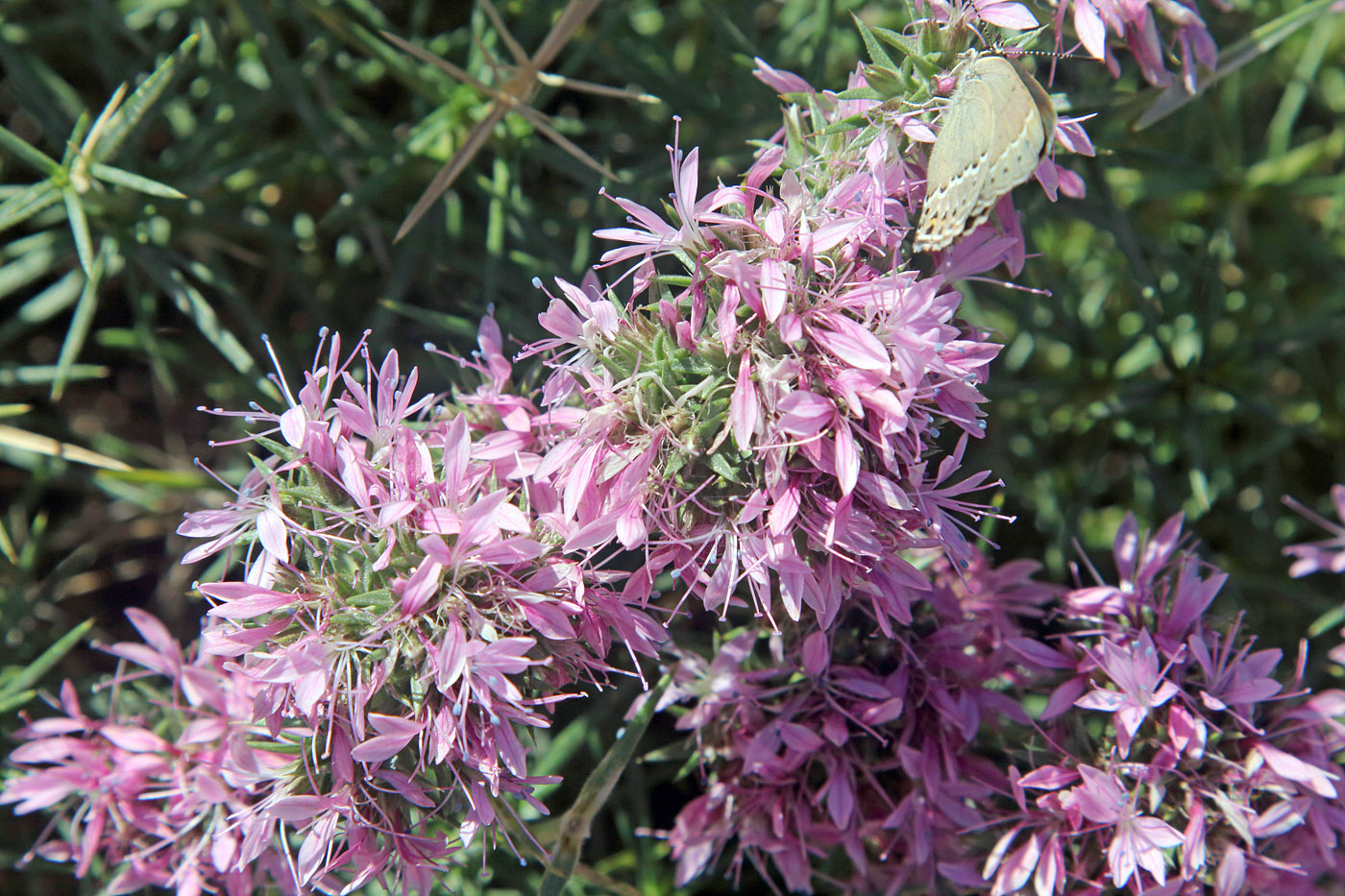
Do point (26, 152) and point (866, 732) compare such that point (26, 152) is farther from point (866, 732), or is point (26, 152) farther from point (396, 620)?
point (866, 732)

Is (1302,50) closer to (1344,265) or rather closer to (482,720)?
(1344,265)

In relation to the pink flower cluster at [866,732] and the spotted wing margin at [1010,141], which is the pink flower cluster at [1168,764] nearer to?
the pink flower cluster at [866,732]

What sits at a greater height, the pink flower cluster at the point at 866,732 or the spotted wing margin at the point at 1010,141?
the spotted wing margin at the point at 1010,141

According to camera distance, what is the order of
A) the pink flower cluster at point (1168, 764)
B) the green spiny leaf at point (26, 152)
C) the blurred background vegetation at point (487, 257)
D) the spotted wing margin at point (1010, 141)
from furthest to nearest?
1. the blurred background vegetation at point (487, 257)
2. the green spiny leaf at point (26, 152)
3. the pink flower cluster at point (1168, 764)
4. the spotted wing margin at point (1010, 141)

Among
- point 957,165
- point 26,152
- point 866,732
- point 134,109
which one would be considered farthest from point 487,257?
point 866,732

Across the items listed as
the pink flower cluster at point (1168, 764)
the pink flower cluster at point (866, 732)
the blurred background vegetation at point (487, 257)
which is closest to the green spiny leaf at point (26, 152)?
the blurred background vegetation at point (487, 257)

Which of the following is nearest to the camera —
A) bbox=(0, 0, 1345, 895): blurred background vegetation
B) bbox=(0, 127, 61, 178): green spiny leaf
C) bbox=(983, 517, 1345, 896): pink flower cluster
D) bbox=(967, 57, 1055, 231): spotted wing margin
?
bbox=(967, 57, 1055, 231): spotted wing margin

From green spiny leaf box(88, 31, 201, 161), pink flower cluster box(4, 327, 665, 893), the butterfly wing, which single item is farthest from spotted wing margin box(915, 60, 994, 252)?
green spiny leaf box(88, 31, 201, 161)

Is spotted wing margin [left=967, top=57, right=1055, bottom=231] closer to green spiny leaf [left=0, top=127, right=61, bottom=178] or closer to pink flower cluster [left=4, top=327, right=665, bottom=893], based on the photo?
pink flower cluster [left=4, top=327, right=665, bottom=893]

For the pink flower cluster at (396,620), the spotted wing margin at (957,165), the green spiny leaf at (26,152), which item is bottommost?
the pink flower cluster at (396,620)
